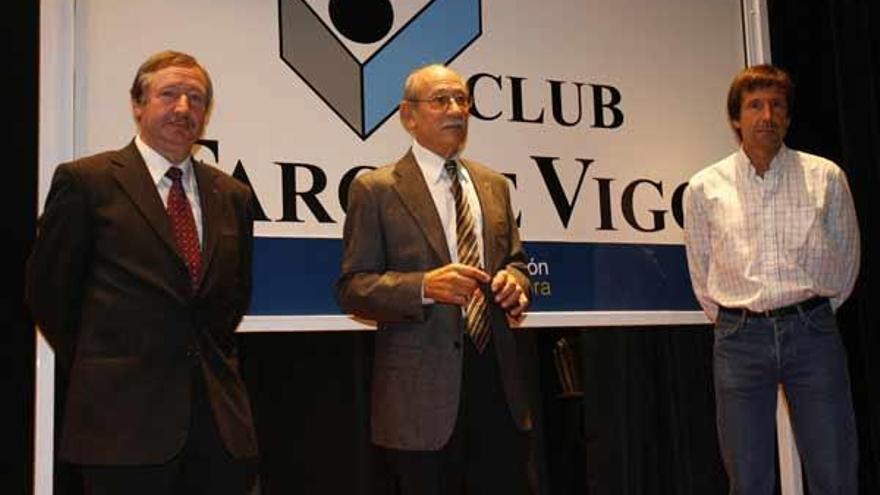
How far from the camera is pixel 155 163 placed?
2.47 metres

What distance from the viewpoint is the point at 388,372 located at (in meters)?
2.58

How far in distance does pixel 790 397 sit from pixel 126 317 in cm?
202

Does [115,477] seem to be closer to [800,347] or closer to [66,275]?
[66,275]

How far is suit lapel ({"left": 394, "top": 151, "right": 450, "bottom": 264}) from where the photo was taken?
2.64m

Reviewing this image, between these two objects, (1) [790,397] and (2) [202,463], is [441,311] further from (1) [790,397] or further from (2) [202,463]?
(1) [790,397]

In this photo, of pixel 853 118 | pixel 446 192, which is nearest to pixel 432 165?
pixel 446 192

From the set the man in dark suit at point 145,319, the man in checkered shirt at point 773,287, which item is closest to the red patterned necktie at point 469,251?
the man in dark suit at point 145,319

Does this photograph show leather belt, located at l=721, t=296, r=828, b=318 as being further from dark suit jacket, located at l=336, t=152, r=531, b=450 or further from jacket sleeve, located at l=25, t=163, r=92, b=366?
jacket sleeve, located at l=25, t=163, r=92, b=366

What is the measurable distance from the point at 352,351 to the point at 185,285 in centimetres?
116

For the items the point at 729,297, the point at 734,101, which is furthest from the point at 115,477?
the point at 734,101

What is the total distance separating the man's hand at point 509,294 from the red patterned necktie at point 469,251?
0.10 m

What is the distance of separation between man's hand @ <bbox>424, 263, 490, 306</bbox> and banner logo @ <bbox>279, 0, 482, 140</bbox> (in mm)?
1173

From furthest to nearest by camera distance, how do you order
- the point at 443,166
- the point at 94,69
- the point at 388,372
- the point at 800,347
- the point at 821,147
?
the point at 821,147
the point at 94,69
the point at 800,347
the point at 443,166
the point at 388,372

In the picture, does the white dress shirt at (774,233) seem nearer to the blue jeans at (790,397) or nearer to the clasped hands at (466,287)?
the blue jeans at (790,397)
